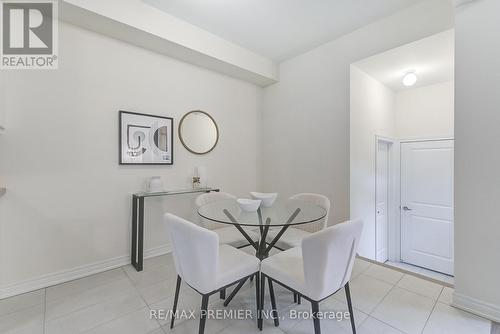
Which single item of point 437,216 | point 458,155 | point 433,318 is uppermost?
point 458,155

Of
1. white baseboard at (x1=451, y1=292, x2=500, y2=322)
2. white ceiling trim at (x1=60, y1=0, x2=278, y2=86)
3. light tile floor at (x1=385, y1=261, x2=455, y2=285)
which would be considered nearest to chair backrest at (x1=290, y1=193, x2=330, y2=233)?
white baseboard at (x1=451, y1=292, x2=500, y2=322)

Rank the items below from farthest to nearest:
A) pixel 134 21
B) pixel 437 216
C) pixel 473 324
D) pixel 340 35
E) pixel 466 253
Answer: pixel 437 216 → pixel 340 35 → pixel 134 21 → pixel 466 253 → pixel 473 324

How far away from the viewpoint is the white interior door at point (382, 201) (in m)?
3.49

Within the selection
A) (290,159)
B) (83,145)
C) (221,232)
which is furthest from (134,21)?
(290,159)

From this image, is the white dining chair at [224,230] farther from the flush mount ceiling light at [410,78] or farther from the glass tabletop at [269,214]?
the flush mount ceiling light at [410,78]

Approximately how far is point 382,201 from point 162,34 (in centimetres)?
393

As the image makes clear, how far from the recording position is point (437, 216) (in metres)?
3.35

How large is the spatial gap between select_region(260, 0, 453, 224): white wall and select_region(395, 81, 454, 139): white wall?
5.26 ft

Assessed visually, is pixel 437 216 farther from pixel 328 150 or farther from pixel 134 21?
pixel 134 21

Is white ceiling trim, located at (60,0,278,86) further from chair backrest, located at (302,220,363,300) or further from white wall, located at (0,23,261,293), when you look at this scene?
chair backrest, located at (302,220,363,300)

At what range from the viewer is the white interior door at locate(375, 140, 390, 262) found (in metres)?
3.49

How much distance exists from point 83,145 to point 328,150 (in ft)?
9.55

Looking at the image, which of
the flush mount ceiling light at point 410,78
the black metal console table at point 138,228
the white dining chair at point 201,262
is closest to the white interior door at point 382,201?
the flush mount ceiling light at point 410,78

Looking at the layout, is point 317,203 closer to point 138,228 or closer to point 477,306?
point 477,306
